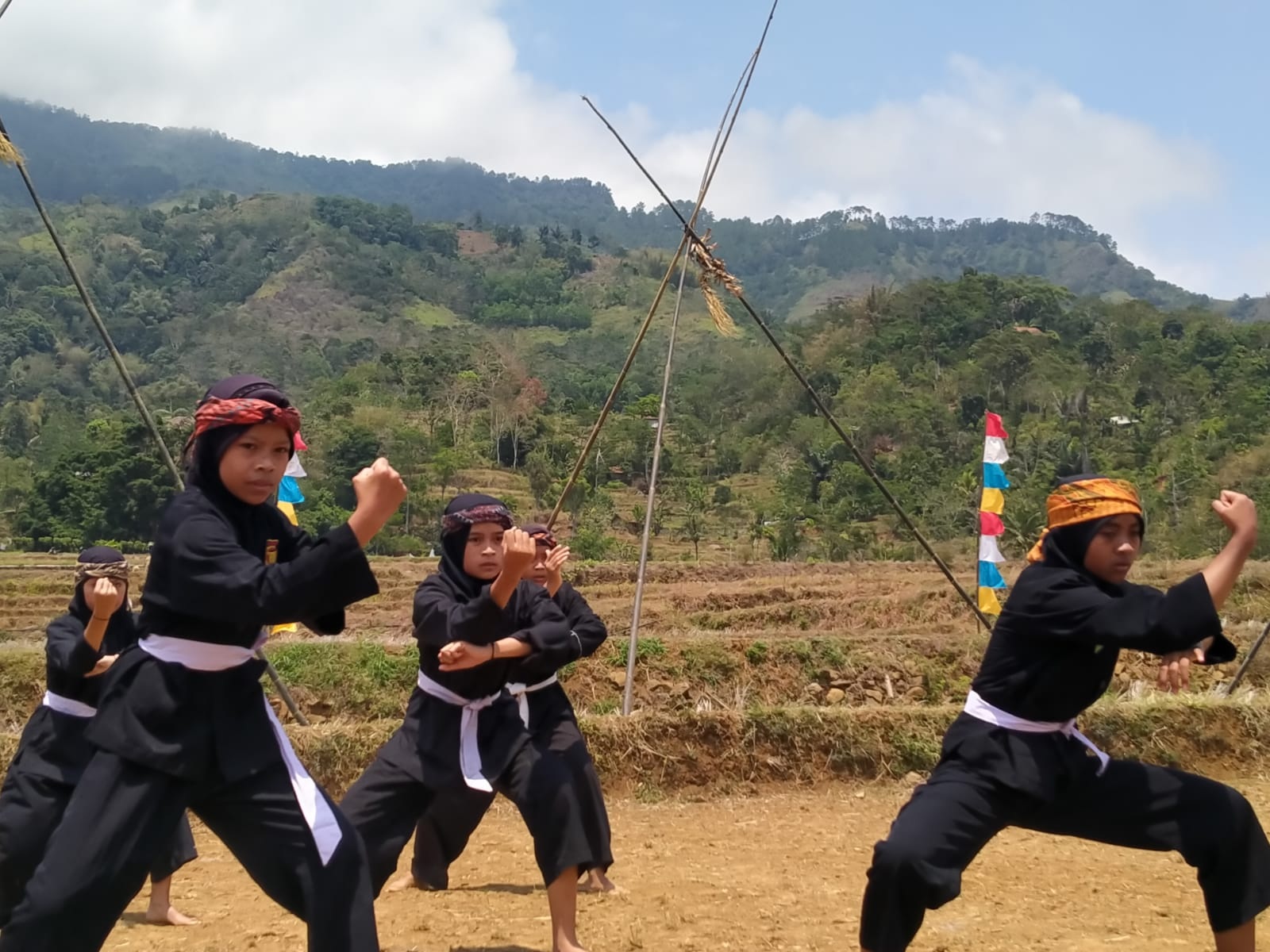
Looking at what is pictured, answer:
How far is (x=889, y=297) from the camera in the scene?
65000mm

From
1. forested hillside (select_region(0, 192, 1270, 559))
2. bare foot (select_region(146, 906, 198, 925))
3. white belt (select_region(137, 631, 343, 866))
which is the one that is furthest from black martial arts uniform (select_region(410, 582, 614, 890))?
forested hillside (select_region(0, 192, 1270, 559))

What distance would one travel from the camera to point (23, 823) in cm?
474

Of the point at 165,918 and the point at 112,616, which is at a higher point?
the point at 112,616

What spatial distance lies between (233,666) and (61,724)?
208 centimetres

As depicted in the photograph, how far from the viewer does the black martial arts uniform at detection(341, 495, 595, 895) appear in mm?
4719

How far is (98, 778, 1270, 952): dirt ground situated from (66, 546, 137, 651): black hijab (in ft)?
4.22

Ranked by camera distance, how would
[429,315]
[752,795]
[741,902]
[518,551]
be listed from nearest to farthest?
[518,551]
[741,902]
[752,795]
[429,315]

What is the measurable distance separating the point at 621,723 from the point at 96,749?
5.94 m

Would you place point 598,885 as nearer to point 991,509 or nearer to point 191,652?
point 191,652

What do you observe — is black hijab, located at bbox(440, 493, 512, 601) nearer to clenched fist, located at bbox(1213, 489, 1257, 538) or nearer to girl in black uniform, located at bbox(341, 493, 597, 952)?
girl in black uniform, located at bbox(341, 493, 597, 952)

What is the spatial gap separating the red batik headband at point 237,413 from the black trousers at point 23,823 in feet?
6.24

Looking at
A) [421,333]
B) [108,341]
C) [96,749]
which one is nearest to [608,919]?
[96,749]

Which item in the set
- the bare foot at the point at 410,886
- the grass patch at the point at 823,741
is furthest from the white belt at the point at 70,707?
the grass patch at the point at 823,741

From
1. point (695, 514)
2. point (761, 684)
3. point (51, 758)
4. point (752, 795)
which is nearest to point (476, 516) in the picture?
point (51, 758)
